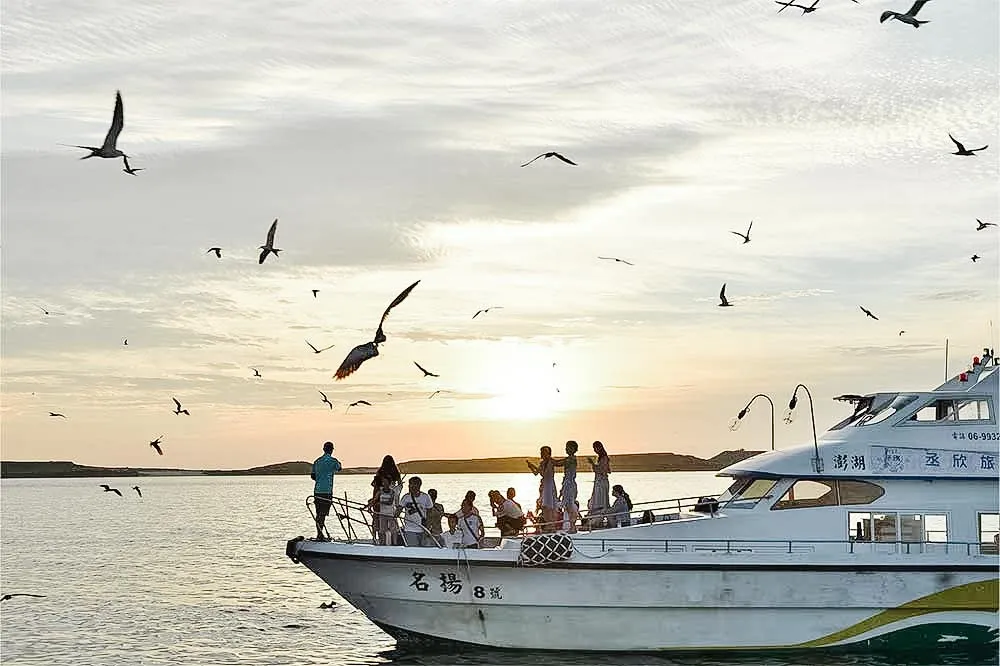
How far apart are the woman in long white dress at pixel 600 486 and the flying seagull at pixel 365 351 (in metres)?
3.95

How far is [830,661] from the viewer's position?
19.3 metres

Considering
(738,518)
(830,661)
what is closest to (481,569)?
(738,518)

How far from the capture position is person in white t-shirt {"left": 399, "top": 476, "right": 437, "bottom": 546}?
65.2 feet

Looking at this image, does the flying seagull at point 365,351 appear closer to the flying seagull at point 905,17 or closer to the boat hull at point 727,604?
the boat hull at point 727,604

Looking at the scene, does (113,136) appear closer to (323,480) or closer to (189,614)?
(323,480)

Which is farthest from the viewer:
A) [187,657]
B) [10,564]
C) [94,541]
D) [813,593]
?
[94,541]

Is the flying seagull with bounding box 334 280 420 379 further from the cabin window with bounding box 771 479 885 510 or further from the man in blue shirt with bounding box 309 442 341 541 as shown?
the cabin window with bounding box 771 479 885 510

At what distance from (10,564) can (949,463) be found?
122 feet

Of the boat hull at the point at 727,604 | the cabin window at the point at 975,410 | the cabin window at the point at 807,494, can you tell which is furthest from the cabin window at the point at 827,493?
the cabin window at the point at 975,410

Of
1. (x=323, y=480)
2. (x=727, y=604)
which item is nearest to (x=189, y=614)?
(x=323, y=480)

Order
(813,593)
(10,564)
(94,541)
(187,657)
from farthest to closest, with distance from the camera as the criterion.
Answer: (94,541) → (10,564) → (187,657) → (813,593)

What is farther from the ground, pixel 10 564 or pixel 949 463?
pixel 949 463

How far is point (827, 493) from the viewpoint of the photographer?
19.5 metres

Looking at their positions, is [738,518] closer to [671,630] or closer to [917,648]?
[671,630]
